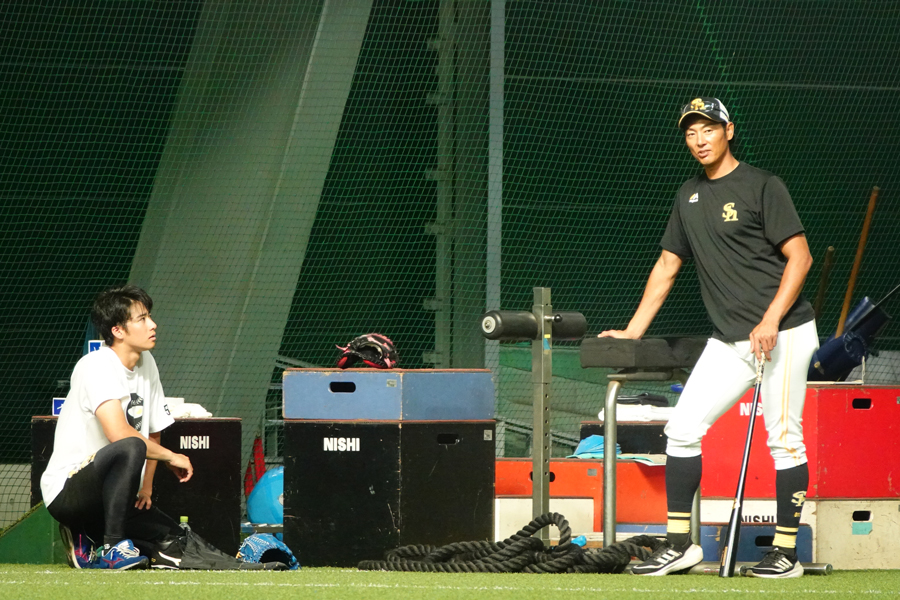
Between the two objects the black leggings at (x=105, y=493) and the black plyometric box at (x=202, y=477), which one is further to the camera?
the black plyometric box at (x=202, y=477)

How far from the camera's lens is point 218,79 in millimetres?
6746

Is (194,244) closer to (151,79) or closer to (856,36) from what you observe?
(151,79)

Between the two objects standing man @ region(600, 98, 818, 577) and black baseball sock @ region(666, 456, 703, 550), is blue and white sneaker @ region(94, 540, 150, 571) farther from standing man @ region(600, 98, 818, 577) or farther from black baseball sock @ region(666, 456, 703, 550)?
black baseball sock @ region(666, 456, 703, 550)

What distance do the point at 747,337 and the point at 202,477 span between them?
215cm

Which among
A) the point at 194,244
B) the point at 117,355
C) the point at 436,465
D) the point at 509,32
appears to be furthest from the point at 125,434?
the point at 509,32

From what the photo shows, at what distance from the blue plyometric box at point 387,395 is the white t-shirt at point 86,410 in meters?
0.63

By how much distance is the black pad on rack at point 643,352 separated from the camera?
3.64 metres

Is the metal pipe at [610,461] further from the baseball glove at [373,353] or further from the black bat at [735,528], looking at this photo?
the baseball glove at [373,353]

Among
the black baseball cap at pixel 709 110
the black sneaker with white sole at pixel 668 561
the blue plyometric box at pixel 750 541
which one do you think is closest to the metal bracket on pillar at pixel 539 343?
the black sneaker with white sole at pixel 668 561

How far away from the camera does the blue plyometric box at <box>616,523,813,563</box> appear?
3986 millimetres

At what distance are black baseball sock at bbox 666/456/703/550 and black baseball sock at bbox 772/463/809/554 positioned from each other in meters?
0.27

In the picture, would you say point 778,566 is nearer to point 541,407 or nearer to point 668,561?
point 668,561

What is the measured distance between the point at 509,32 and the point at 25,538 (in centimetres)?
446

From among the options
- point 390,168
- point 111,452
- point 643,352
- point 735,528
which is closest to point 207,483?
point 111,452
